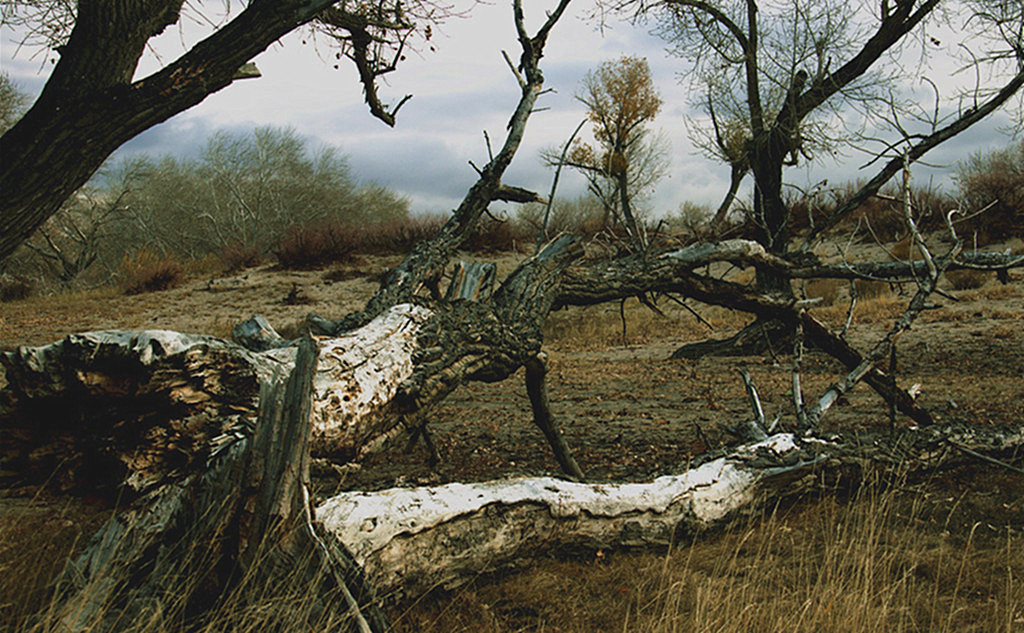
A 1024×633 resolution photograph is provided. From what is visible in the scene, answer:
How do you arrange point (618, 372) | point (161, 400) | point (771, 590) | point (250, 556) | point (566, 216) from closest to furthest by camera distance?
point (250, 556)
point (161, 400)
point (771, 590)
point (618, 372)
point (566, 216)

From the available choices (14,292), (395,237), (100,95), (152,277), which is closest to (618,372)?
(100,95)

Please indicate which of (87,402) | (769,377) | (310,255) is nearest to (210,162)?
(310,255)

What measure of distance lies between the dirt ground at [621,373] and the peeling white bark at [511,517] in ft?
0.88

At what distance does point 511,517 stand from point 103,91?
342 cm

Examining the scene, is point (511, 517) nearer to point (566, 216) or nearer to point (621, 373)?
point (621, 373)

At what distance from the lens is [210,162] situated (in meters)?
35.8

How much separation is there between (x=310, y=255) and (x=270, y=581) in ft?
58.1

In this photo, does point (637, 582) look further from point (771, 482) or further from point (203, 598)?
point (203, 598)

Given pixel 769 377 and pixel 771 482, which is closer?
pixel 771 482

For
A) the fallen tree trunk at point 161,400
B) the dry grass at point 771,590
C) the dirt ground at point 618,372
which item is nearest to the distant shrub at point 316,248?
the dirt ground at point 618,372

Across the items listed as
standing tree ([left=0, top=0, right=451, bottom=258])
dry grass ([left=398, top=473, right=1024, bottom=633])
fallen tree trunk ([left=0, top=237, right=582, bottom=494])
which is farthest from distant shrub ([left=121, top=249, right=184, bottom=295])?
dry grass ([left=398, top=473, right=1024, bottom=633])

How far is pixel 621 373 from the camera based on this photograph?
975 centimetres

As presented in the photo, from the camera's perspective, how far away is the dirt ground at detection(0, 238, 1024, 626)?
17.9 feet

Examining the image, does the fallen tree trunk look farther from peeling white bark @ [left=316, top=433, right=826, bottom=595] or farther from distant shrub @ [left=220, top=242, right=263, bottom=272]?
distant shrub @ [left=220, top=242, right=263, bottom=272]
